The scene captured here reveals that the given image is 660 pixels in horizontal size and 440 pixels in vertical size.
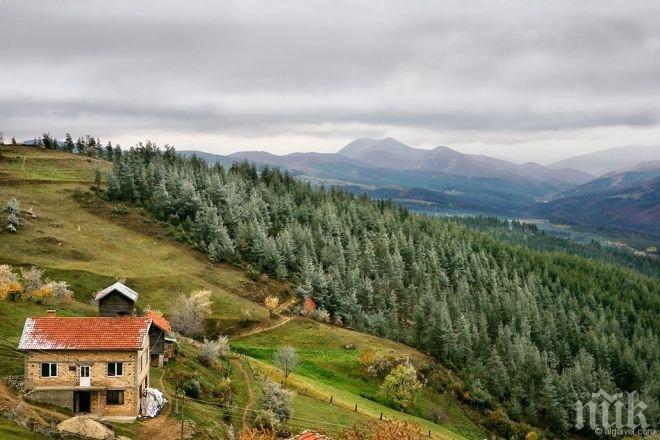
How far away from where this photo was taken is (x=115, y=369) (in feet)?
173

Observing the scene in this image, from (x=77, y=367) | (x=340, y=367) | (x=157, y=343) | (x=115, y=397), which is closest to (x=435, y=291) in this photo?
(x=340, y=367)

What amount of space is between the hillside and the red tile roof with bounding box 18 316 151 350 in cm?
583

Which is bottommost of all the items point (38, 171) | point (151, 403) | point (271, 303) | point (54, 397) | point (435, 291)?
point (435, 291)

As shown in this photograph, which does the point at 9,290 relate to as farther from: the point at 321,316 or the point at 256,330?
the point at 321,316

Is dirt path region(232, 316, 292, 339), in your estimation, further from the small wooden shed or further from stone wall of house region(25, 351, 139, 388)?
stone wall of house region(25, 351, 139, 388)

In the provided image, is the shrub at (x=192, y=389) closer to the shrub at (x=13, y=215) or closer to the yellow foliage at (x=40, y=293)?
the yellow foliage at (x=40, y=293)

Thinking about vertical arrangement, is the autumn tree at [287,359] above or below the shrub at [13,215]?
below

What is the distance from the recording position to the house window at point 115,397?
5256cm

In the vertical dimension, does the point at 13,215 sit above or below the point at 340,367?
above

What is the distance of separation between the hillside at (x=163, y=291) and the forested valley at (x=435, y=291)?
833 cm

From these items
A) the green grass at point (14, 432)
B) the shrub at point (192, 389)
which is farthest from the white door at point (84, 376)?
the shrub at point (192, 389)

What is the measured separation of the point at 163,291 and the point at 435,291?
77.7m

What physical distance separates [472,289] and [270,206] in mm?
65671

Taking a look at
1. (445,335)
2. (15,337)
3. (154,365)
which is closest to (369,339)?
(445,335)
